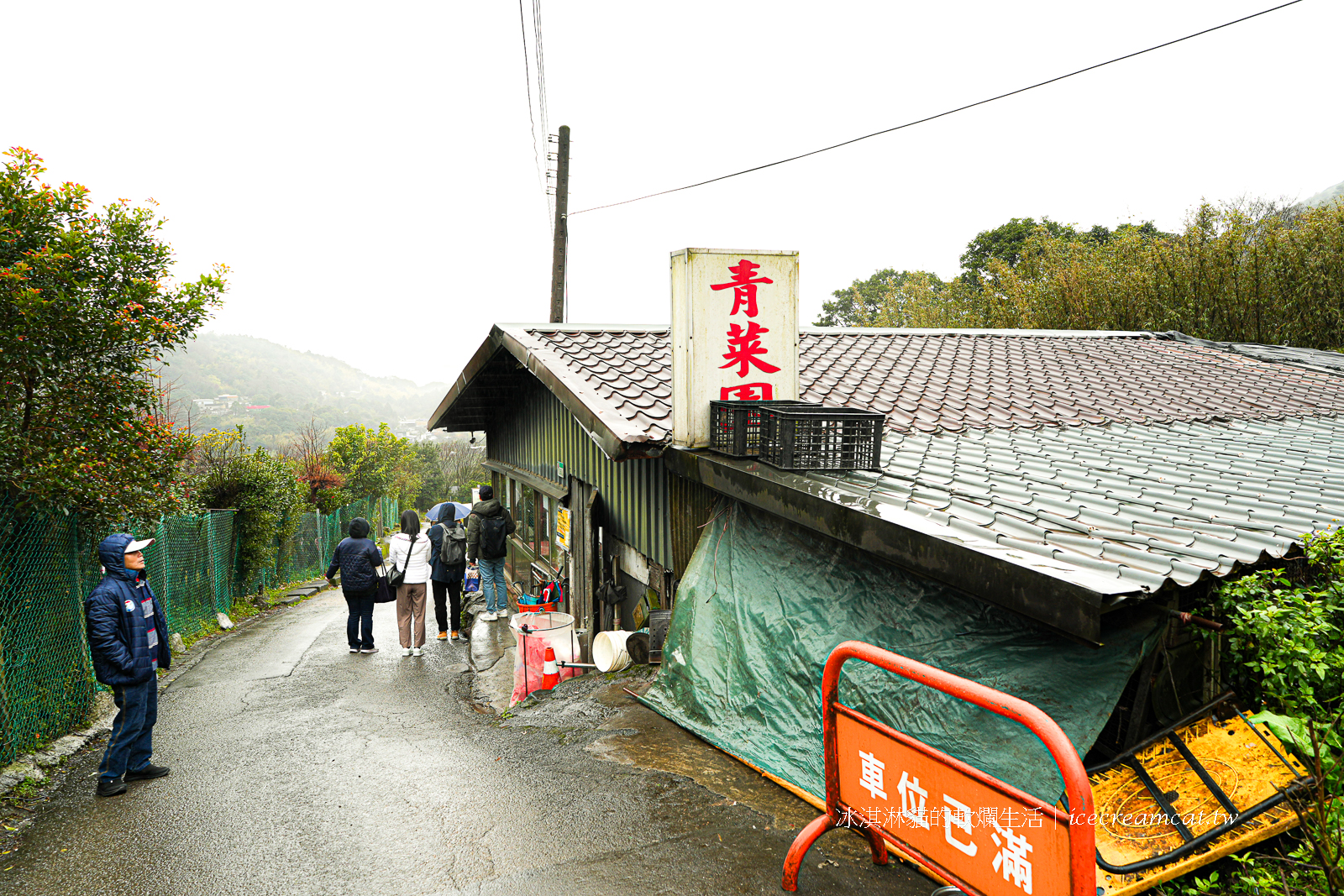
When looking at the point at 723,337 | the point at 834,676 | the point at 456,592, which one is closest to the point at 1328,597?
the point at 834,676

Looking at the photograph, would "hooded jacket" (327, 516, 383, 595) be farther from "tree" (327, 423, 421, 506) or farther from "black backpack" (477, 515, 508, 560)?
"tree" (327, 423, 421, 506)

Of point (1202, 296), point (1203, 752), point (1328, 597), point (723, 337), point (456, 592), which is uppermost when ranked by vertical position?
point (1202, 296)

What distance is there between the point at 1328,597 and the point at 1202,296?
16.5 metres

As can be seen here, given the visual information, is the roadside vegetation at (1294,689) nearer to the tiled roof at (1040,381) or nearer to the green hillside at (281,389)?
the tiled roof at (1040,381)

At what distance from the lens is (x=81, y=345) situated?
21.7 feet

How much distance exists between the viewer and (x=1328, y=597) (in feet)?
10.0

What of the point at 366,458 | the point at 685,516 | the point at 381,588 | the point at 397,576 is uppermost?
the point at 685,516

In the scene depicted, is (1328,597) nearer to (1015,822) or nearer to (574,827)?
(1015,822)

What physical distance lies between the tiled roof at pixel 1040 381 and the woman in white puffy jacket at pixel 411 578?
5.46 m

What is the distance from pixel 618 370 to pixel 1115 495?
4.47 metres

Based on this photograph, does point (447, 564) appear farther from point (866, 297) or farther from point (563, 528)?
point (866, 297)

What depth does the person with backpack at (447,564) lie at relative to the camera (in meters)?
9.97

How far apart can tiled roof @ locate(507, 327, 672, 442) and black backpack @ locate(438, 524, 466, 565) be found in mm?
3458

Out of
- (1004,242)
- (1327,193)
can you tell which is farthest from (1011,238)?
(1327,193)
